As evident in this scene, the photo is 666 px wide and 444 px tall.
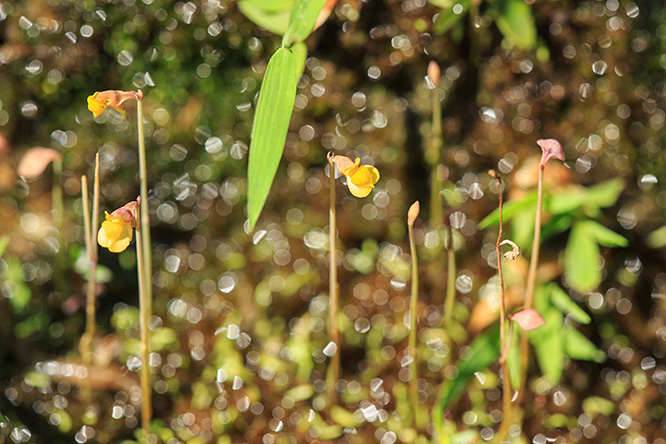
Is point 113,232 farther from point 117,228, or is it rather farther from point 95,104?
point 95,104

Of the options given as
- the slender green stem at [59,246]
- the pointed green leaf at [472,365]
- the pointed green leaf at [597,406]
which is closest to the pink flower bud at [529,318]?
the pointed green leaf at [472,365]

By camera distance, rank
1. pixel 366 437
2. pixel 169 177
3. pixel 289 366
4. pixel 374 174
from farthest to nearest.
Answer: pixel 169 177 → pixel 289 366 → pixel 366 437 → pixel 374 174

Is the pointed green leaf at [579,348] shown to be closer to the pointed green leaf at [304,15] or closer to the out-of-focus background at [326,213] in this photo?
the out-of-focus background at [326,213]

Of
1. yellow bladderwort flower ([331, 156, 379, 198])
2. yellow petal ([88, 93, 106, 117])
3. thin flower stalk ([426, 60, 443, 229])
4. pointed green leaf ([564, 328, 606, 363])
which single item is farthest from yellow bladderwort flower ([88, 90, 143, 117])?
pointed green leaf ([564, 328, 606, 363])

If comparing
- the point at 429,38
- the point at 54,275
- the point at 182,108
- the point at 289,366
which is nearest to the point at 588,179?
the point at 429,38

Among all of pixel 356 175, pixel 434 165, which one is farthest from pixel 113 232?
pixel 434 165

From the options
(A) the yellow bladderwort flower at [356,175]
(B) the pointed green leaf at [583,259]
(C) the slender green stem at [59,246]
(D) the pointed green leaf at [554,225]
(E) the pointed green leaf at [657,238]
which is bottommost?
(C) the slender green stem at [59,246]

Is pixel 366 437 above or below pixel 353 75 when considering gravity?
below

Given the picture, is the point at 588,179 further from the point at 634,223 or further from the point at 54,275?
the point at 54,275
